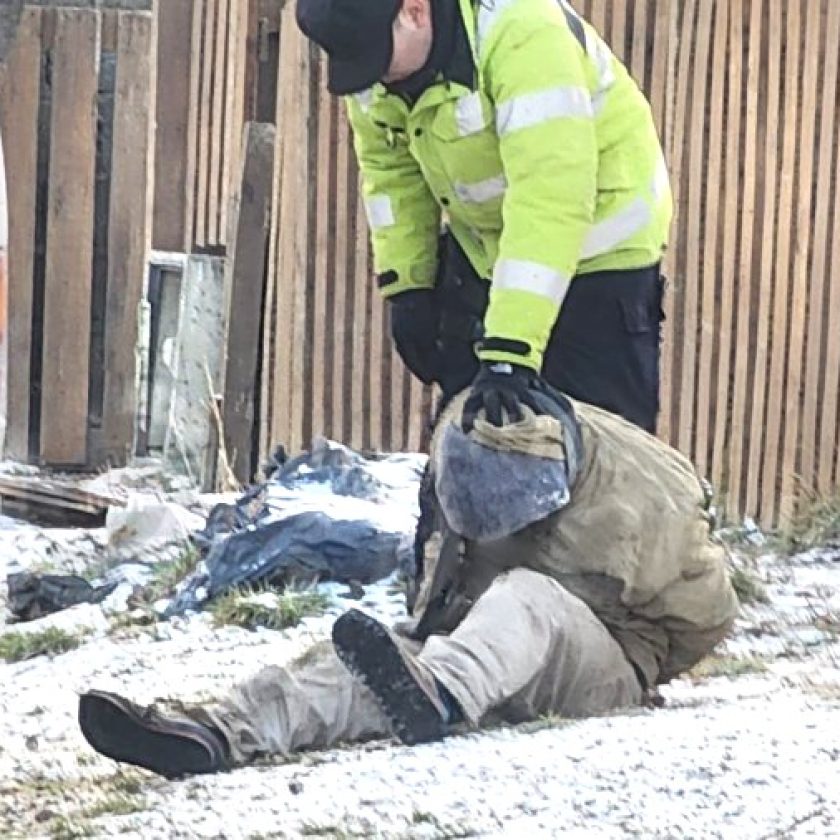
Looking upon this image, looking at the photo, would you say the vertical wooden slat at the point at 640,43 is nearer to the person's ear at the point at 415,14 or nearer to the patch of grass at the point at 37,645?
the patch of grass at the point at 37,645

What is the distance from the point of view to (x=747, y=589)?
A: 670cm

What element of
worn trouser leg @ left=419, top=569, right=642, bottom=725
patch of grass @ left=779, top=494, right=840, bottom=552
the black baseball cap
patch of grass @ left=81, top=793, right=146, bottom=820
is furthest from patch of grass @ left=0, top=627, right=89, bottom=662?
patch of grass @ left=779, top=494, right=840, bottom=552

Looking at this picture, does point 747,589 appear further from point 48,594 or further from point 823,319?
point 48,594

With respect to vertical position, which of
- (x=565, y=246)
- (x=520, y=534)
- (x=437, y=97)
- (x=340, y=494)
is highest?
(x=437, y=97)

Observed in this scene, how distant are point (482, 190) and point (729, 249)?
12.0 feet

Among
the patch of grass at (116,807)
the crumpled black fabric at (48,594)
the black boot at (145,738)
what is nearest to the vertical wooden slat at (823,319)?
the crumpled black fabric at (48,594)

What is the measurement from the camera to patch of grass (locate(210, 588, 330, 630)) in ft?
19.5

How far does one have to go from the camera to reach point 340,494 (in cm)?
706

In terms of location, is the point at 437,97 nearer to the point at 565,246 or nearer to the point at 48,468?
the point at 565,246

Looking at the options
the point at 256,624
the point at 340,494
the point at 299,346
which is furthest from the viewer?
the point at 299,346

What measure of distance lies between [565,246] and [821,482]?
12.9 ft

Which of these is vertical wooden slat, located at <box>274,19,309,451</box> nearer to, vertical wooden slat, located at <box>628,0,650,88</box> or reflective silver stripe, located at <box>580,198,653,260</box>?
vertical wooden slat, located at <box>628,0,650,88</box>

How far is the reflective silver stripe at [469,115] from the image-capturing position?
4.52 meters

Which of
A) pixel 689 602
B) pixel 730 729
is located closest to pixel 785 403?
pixel 689 602
